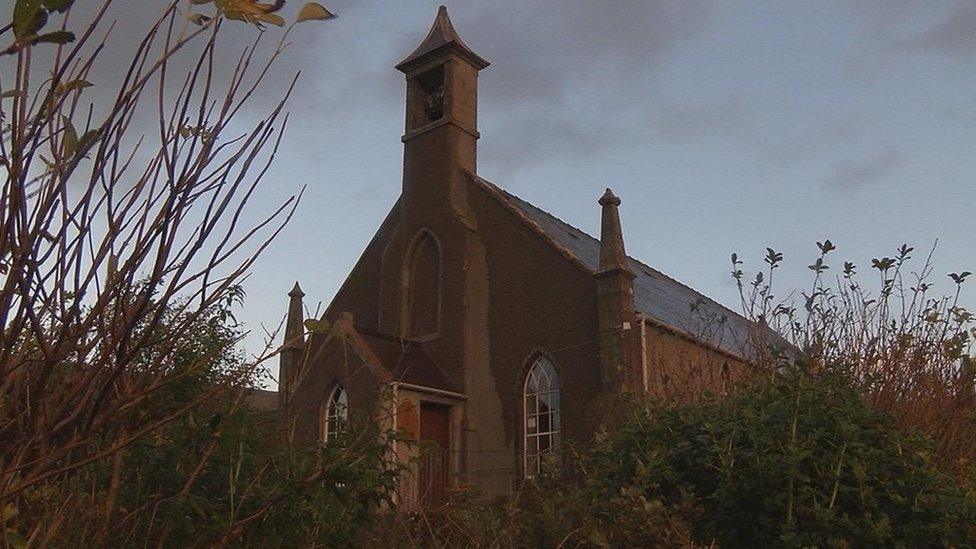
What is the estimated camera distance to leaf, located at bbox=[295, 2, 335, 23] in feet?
7.34

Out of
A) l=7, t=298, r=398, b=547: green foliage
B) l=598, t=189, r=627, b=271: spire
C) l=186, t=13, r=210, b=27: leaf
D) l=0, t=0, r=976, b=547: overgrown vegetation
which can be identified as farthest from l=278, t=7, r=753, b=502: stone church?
l=186, t=13, r=210, b=27: leaf

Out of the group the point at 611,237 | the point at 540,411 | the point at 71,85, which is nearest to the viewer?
the point at 71,85

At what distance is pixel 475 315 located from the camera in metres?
22.5

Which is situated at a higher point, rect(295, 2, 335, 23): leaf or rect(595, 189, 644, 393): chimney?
rect(595, 189, 644, 393): chimney

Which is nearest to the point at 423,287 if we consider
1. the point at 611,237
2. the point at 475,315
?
the point at 475,315

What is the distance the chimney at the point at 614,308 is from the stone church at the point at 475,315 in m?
0.03

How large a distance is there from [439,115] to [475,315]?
237 inches

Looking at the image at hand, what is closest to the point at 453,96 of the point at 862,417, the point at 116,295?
the point at 862,417

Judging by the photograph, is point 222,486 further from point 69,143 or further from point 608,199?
point 608,199

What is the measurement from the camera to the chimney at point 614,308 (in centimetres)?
1925

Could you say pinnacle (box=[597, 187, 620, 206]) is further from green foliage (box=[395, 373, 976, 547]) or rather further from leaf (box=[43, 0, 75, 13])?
leaf (box=[43, 0, 75, 13])

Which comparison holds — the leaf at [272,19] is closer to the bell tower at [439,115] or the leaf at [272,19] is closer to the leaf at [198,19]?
the leaf at [198,19]

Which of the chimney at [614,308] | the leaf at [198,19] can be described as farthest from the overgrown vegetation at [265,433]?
the chimney at [614,308]

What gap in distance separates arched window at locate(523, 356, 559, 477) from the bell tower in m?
5.32
